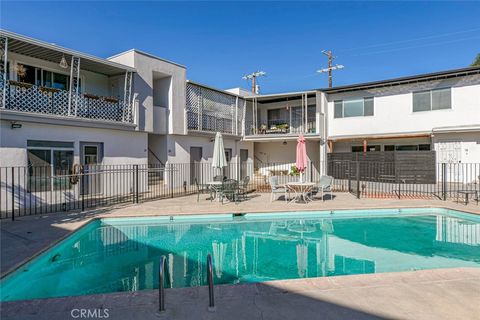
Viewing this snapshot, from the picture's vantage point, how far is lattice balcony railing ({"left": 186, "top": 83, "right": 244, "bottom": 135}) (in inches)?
715

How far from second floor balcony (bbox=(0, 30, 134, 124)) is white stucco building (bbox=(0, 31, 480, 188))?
0.04 m

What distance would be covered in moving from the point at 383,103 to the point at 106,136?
1706 cm

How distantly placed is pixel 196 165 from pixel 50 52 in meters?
9.87

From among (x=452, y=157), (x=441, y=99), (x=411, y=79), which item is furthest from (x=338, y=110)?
(x=452, y=157)

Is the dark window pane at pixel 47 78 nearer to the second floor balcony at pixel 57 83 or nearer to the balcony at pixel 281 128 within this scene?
the second floor balcony at pixel 57 83

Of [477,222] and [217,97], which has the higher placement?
[217,97]

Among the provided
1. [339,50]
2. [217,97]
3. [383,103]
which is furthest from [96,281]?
[339,50]

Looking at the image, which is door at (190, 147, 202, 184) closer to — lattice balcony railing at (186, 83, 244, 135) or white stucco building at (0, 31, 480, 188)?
white stucco building at (0, 31, 480, 188)

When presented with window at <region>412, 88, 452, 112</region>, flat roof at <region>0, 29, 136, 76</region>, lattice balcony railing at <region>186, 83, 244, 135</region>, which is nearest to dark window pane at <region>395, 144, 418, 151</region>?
window at <region>412, 88, 452, 112</region>

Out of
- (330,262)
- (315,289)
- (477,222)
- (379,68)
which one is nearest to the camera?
(315,289)

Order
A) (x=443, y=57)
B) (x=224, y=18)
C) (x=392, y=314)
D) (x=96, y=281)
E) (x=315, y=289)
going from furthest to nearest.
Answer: (x=443, y=57) → (x=224, y=18) → (x=96, y=281) → (x=315, y=289) → (x=392, y=314)

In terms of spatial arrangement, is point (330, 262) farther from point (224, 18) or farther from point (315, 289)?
point (224, 18)

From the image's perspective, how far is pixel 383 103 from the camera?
1875 cm

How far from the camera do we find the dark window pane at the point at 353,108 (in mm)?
19641
